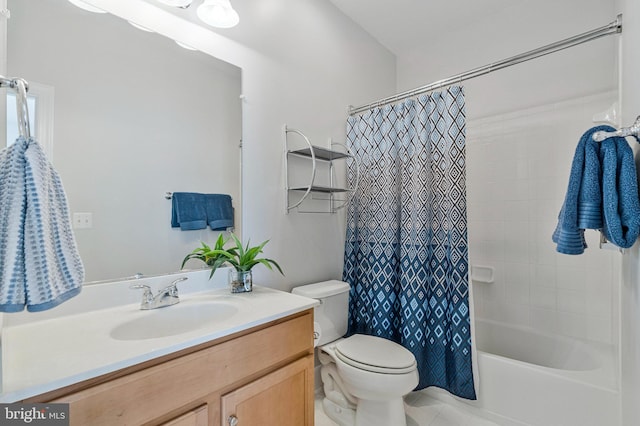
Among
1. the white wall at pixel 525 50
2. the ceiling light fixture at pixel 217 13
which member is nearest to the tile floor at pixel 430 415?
the white wall at pixel 525 50

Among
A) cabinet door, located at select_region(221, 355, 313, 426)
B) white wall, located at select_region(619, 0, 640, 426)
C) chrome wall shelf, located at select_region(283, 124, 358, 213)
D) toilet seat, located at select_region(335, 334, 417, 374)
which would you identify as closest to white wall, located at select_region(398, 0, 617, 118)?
white wall, located at select_region(619, 0, 640, 426)

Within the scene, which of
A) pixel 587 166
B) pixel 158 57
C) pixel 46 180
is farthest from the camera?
pixel 158 57

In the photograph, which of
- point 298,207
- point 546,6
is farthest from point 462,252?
point 546,6

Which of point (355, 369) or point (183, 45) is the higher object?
point (183, 45)

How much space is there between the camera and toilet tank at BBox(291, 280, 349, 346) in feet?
5.56

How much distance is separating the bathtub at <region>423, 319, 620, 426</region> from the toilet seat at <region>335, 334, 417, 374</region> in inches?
19.5

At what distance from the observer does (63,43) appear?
106 cm

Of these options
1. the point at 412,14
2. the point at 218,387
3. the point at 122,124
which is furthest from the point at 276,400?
the point at 412,14

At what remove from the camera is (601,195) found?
0.88m

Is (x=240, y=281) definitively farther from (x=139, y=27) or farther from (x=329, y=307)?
(x=139, y=27)

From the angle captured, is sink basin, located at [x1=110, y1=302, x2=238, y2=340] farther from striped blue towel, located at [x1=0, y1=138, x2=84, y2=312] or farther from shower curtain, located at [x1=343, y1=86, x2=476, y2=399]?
shower curtain, located at [x1=343, y1=86, x2=476, y2=399]

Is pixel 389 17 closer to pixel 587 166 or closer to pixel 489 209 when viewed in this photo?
pixel 489 209

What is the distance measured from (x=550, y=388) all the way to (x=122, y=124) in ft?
7.69

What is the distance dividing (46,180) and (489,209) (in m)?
2.47
